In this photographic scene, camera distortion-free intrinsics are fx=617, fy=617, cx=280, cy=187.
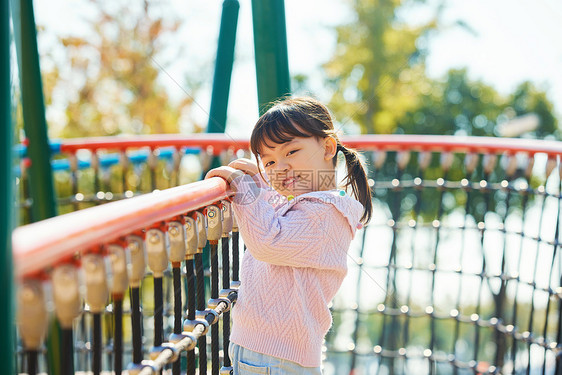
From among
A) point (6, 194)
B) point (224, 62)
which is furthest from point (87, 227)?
point (224, 62)

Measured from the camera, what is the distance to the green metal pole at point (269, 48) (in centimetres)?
277

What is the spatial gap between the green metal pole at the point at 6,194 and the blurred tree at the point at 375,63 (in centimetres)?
1711

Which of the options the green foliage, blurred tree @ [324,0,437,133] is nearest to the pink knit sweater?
the green foliage

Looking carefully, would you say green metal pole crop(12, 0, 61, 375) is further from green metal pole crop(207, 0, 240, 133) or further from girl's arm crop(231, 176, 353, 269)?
girl's arm crop(231, 176, 353, 269)

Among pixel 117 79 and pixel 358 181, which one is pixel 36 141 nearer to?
pixel 358 181

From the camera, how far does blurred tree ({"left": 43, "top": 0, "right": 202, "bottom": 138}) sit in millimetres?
13820

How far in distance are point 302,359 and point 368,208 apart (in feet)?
1.81

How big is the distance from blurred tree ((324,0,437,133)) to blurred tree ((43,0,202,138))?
16.0ft

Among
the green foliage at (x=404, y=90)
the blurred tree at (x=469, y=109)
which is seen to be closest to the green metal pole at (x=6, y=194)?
the green foliage at (x=404, y=90)

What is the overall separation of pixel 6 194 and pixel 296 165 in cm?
105

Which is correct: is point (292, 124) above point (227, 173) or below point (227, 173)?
above

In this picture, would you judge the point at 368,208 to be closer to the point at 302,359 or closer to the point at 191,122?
the point at 302,359

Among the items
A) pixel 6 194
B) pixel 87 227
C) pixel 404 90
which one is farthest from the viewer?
pixel 404 90

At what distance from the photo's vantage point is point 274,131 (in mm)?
1723
